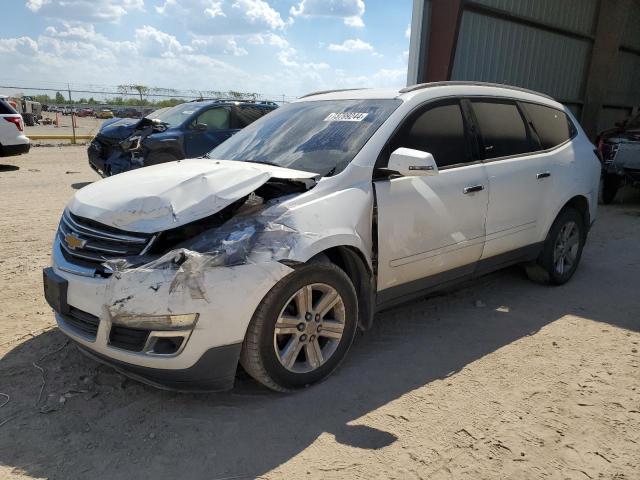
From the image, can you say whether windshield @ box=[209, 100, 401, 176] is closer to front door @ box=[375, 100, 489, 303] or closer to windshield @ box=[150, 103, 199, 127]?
front door @ box=[375, 100, 489, 303]

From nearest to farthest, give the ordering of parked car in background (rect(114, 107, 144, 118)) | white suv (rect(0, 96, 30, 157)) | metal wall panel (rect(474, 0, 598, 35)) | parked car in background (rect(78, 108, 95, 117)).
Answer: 1. metal wall panel (rect(474, 0, 598, 35))
2. white suv (rect(0, 96, 30, 157))
3. parked car in background (rect(114, 107, 144, 118))
4. parked car in background (rect(78, 108, 95, 117))

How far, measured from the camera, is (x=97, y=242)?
2.88m

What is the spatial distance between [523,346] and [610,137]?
25.0ft

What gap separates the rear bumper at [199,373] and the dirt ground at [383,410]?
214 mm

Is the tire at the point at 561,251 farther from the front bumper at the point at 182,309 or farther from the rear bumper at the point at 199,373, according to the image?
the rear bumper at the point at 199,373

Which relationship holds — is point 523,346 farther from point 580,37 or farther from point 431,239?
point 580,37

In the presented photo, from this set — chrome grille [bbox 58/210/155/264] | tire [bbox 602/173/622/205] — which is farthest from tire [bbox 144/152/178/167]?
tire [bbox 602/173/622/205]

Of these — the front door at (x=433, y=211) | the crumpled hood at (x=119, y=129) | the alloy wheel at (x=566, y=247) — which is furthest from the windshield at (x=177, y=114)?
the alloy wheel at (x=566, y=247)

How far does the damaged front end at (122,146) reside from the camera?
340 inches

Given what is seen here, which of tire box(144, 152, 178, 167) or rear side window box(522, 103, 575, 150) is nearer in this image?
rear side window box(522, 103, 575, 150)

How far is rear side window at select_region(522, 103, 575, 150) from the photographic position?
461 centimetres

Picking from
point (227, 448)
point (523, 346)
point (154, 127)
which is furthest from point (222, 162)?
point (154, 127)

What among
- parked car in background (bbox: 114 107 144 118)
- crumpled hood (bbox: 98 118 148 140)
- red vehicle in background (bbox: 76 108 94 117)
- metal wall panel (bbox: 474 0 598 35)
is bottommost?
red vehicle in background (bbox: 76 108 94 117)

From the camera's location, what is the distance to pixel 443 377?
3.29 meters
